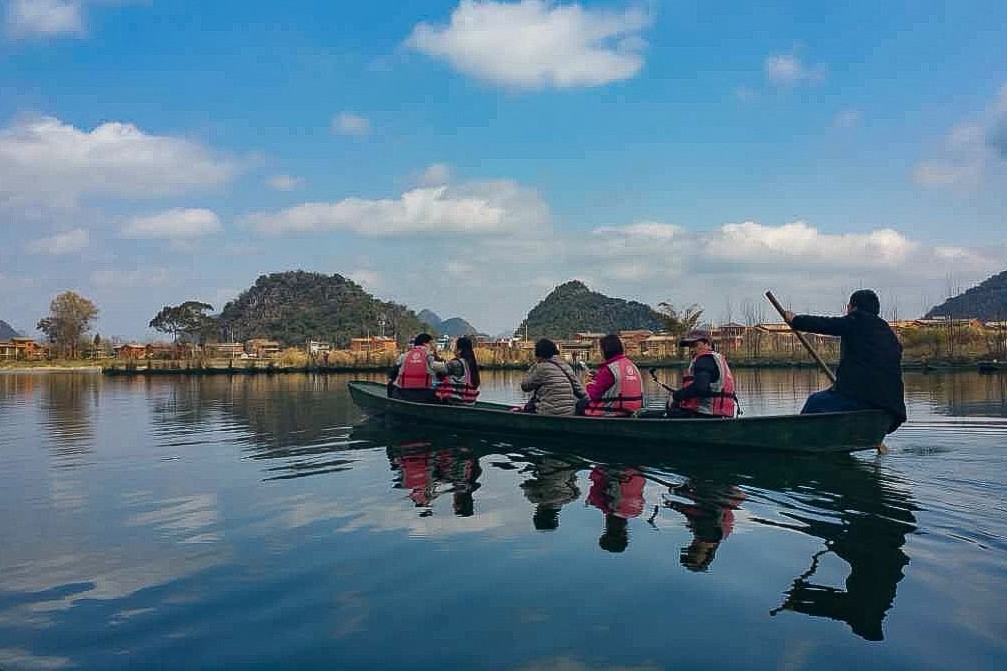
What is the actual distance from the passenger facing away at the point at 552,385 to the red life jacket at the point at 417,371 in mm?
3287

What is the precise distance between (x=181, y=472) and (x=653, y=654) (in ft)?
23.7

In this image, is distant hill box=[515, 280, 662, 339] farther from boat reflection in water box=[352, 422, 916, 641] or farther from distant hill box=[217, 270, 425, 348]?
boat reflection in water box=[352, 422, 916, 641]

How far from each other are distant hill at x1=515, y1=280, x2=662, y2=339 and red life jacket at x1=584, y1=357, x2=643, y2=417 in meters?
129

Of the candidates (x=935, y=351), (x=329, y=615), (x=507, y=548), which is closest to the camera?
(x=329, y=615)

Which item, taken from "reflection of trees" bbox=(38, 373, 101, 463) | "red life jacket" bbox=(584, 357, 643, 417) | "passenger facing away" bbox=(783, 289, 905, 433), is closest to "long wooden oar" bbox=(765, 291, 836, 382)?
"passenger facing away" bbox=(783, 289, 905, 433)

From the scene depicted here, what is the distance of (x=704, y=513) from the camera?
566 cm

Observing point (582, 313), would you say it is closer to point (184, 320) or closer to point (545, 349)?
point (184, 320)

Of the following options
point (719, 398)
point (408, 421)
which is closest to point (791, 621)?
point (719, 398)

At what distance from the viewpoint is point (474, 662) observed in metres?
3.01

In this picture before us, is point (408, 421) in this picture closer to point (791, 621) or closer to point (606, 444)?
point (606, 444)

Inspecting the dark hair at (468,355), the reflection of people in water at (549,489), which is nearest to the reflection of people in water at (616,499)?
the reflection of people in water at (549,489)

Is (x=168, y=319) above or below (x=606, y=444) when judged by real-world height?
above

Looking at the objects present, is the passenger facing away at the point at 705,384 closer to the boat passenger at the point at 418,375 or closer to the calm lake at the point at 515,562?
the calm lake at the point at 515,562

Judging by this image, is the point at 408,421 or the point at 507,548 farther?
the point at 408,421
